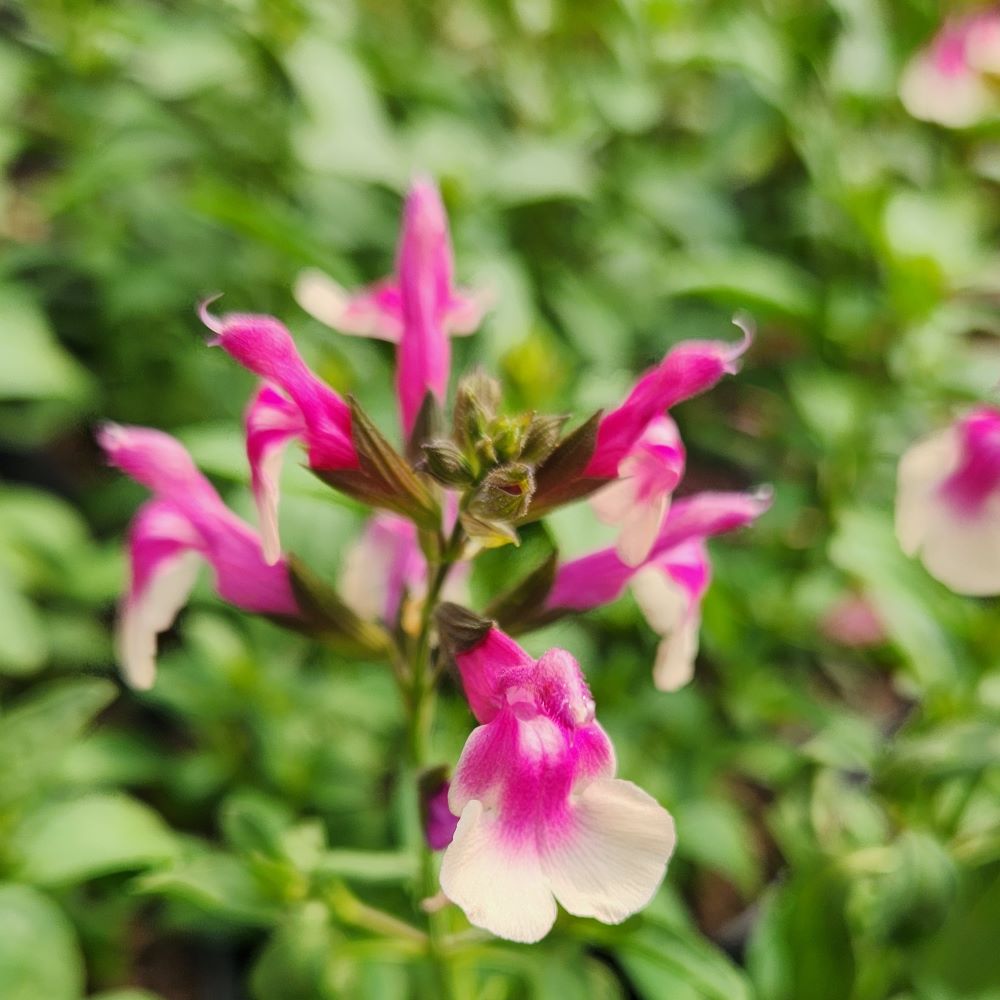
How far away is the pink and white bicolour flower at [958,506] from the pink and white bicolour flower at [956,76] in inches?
28.6

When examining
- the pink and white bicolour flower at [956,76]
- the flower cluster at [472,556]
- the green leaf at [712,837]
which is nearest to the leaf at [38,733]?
the flower cluster at [472,556]

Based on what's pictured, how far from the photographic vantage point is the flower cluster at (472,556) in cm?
49

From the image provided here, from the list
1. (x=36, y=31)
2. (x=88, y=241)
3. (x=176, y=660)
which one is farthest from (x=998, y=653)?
(x=36, y=31)

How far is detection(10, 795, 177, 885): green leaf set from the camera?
77 centimetres

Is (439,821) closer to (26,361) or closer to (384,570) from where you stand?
(384,570)

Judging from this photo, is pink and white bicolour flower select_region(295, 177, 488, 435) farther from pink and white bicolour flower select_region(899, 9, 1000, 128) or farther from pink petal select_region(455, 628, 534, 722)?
pink and white bicolour flower select_region(899, 9, 1000, 128)

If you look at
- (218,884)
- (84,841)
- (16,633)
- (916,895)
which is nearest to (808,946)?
(916,895)

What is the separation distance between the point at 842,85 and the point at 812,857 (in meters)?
0.95

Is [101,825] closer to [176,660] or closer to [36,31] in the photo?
[176,660]

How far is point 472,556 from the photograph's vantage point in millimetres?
663

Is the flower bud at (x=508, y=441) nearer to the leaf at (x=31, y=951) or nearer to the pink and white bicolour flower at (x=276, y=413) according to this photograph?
the pink and white bicolour flower at (x=276, y=413)

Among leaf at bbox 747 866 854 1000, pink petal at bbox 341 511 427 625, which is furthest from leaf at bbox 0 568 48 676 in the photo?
leaf at bbox 747 866 854 1000

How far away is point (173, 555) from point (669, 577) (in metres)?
0.33

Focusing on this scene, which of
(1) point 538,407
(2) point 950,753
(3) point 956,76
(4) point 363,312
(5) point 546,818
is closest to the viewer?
(5) point 546,818
